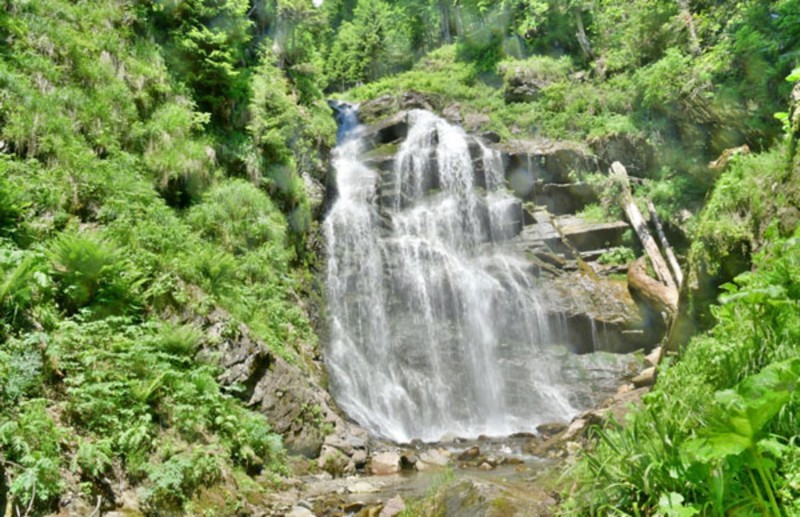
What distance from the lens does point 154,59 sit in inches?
489

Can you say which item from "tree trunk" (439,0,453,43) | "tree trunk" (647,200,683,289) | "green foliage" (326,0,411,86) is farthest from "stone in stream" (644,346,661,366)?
"tree trunk" (439,0,453,43)

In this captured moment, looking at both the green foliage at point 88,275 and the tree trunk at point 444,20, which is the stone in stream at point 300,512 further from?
the tree trunk at point 444,20

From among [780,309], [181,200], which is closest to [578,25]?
[181,200]

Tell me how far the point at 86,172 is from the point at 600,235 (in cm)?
1601

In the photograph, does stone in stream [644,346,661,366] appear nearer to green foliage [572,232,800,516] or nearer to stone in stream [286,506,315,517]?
green foliage [572,232,800,516]

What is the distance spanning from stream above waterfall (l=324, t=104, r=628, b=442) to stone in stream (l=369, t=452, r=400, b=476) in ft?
8.05

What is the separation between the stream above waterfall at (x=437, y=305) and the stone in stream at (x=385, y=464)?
2.45m

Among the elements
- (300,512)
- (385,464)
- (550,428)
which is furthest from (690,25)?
(300,512)

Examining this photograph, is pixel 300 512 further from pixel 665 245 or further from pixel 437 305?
pixel 665 245

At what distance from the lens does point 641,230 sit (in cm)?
1752

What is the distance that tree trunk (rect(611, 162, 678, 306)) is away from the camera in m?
15.9

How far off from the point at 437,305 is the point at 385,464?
7.50 metres

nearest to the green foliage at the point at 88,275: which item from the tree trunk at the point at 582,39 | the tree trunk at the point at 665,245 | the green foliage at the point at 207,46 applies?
the green foliage at the point at 207,46

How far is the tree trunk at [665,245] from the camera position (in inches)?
621
